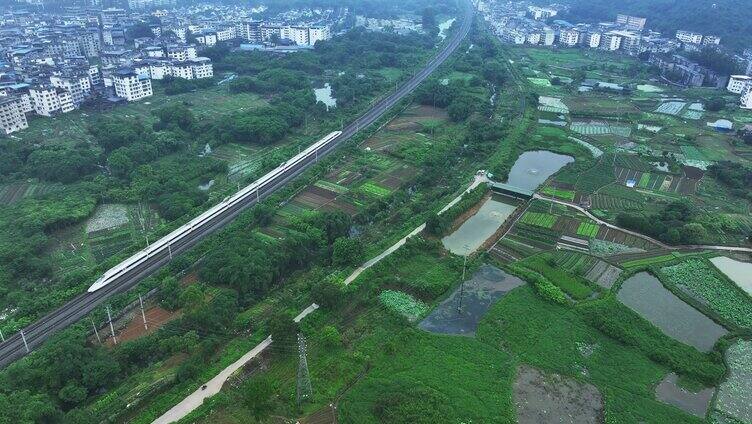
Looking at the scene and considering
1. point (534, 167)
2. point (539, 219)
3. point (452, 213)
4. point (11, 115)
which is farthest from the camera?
point (11, 115)

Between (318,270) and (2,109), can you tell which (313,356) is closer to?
(318,270)

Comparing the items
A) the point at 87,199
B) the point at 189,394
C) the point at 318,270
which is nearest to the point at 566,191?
the point at 318,270

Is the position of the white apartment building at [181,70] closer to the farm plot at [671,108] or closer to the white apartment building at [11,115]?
the white apartment building at [11,115]

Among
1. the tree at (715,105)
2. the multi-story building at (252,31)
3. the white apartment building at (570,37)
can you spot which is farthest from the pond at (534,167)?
the multi-story building at (252,31)

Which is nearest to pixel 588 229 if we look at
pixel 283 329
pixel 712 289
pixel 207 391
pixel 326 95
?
pixel 712 289

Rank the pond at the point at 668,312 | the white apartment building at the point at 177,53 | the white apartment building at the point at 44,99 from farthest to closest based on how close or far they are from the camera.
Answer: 1. the white apartment building at the point at 177,53
2. the white apartment building at the point at 44,99
3. the pond at the point at 668,312

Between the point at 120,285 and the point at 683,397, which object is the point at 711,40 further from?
the point at 120,285

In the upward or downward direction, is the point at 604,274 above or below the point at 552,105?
below

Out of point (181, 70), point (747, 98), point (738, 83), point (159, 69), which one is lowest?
point (747, 98)
